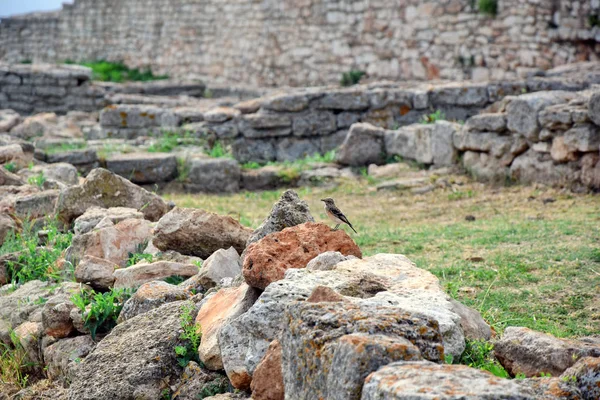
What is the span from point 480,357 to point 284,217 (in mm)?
1606

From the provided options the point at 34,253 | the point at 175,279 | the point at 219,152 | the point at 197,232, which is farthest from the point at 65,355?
the point at 219,152

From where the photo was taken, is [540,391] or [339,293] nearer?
[540,391]

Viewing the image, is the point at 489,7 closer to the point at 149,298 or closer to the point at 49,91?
the point at 49,91

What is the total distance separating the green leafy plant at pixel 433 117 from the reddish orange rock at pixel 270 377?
8.54 meters

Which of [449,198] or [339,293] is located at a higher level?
[339,293]

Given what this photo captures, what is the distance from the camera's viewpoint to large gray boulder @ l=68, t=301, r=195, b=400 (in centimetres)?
397

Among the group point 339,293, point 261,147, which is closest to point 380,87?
point 261,147

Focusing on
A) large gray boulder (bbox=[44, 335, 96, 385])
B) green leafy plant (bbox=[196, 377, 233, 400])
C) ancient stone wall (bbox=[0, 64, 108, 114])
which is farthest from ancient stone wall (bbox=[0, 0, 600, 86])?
green leafy plant (bbox=[196, 377, 233, 400])

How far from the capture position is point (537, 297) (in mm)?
5133

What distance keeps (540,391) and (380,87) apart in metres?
10.4

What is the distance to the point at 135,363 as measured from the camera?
13.3ft

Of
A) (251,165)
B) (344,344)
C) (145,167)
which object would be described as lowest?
(251,165)

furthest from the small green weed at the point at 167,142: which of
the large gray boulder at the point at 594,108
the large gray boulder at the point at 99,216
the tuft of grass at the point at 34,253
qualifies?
the large gray boulder at the point at 594,108

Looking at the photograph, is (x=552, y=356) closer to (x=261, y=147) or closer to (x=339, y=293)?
(x=339, y=293)
